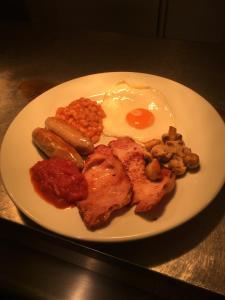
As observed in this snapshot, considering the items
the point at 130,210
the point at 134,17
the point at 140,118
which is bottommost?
the point at 130,210

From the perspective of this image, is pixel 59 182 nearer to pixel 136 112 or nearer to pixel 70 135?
pixel 70 135

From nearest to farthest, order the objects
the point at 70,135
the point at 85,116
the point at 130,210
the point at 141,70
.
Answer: the point at 130,210
the point at 70,135
the point at 85,116
the point at 141,70

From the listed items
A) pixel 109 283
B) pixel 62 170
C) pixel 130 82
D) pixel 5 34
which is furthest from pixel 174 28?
pixel 109 283

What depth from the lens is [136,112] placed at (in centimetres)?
175

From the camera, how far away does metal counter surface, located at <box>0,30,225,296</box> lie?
1.20m

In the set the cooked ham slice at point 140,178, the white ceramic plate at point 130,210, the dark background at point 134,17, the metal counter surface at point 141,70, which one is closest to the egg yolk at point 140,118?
the white ceramic plate at point 130,210

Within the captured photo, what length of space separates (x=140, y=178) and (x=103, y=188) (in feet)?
0.50

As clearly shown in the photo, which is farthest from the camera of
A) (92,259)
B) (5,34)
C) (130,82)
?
(5,34)

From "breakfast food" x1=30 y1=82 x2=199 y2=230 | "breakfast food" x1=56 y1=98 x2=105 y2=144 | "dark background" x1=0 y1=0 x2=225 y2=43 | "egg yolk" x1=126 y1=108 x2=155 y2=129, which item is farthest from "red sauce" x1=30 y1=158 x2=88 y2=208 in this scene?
"dark background" x1=0 y1=0 x2=225 y2=43

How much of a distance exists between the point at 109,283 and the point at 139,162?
600 millimetres

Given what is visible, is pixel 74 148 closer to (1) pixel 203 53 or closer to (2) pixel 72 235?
Result: (2) pixel 72 235

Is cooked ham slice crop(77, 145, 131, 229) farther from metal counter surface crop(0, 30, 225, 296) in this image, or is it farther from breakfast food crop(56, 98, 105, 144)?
breakfast food crop(56, 98, 105, 144)

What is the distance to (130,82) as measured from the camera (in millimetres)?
1868

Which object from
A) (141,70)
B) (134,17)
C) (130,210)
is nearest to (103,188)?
(130,210)
